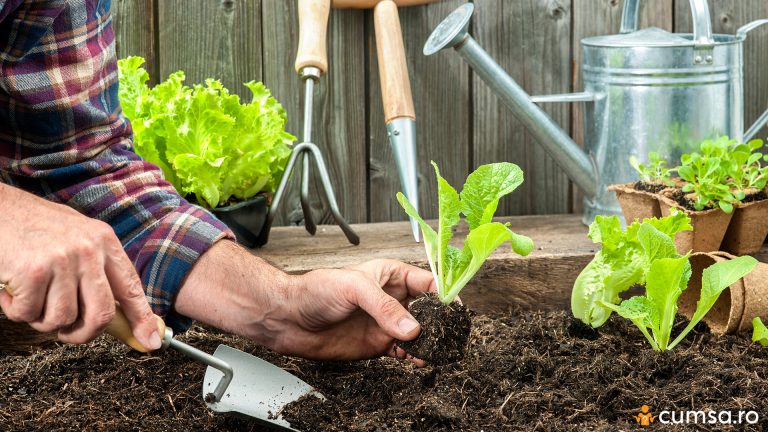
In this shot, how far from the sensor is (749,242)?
1.92m

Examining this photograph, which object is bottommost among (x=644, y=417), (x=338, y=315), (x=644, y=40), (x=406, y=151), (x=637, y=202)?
(x=644, y=417)

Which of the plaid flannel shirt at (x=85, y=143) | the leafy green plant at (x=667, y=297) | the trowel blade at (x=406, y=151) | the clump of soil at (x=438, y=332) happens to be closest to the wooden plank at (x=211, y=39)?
the trowel blade at (x=406, y=151)

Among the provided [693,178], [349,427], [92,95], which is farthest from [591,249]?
[92,95]

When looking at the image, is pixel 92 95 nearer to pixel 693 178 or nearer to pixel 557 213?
pixel 693 178

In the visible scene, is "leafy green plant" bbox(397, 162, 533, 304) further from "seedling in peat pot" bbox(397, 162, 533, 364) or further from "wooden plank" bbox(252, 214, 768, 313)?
"wooden plank" bbox(252, 214, 768, 313)

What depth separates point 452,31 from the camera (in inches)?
80.6

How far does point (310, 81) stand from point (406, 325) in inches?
33.4

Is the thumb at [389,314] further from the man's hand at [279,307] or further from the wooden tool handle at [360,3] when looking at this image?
the wooden tool handle at [360,3]

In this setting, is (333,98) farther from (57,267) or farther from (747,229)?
(57,267)

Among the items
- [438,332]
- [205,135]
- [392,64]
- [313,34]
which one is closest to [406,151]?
[392,64]

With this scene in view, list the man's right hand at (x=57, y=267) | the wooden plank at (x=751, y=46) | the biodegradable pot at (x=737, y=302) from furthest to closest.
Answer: the wooden plank at (x=751, y=46)
the biodegradable pot at (x=737, y=302)
the man's right hand at (x=57, y=267)

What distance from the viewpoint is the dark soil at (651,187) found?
1.88m

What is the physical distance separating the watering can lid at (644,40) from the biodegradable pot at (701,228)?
350 millimetres

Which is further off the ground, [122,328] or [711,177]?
[711,177]
